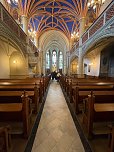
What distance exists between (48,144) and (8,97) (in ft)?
6.20

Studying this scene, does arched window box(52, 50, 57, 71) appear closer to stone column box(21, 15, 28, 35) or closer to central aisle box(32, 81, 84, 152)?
stone column box(21, 15, 28, 35)

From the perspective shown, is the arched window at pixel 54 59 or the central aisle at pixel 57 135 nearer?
the central aisle at pixel 57 135

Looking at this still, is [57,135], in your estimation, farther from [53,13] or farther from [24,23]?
[53,13]

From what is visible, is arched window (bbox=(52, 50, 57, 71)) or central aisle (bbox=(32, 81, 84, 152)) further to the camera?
arched window (bbox=(52, 50, 57, 71))

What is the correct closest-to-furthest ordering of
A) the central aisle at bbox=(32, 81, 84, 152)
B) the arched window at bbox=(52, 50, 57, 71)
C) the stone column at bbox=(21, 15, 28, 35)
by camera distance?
the central aisle at bbox=(32, 81, 84, 152)
the stone column at bbox=(21, 15, 28, 35)
the arched window at bbox=(52, 50, 57, 71)

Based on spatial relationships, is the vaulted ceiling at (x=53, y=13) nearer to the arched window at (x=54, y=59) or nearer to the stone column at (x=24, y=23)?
the stone column at (x=24, y=23)

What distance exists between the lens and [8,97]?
367cm

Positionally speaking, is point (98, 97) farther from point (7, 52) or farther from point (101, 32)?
point (7, 52)

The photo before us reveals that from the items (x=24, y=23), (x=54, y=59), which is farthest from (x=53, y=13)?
(x=54, y=59)

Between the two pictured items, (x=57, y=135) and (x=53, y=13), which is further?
(x=53, y=13)

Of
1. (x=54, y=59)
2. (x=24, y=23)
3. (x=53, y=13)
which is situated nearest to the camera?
(x=24, y=23)

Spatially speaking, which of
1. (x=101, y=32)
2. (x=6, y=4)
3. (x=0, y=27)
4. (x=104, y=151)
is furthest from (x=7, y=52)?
(x=104, y=151)

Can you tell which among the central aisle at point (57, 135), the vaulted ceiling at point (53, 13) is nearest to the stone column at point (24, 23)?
the vaulted ceiling at point (53, 13)

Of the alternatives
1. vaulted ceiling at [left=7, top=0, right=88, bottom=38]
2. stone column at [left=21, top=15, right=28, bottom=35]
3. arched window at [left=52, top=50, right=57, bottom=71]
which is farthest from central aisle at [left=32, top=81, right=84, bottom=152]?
arched window at [left=52, top=50, right=57, bottom=71]
